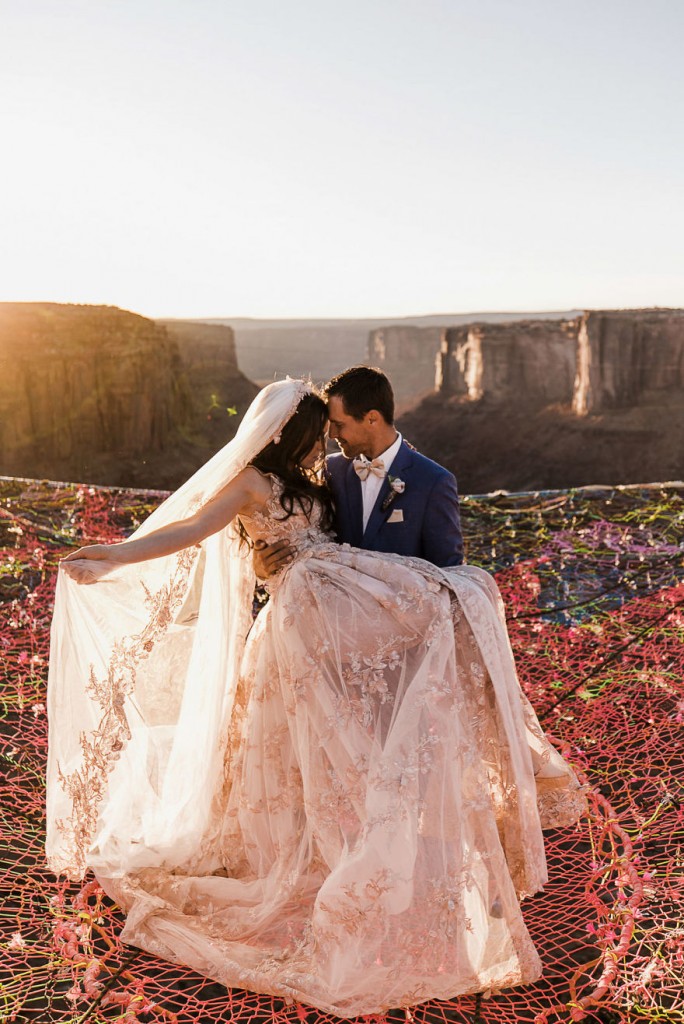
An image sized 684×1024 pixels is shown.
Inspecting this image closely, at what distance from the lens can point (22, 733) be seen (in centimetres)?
543

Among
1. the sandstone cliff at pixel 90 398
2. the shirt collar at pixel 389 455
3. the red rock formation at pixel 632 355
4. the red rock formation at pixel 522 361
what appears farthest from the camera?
the red rock formation at pixel 522 361

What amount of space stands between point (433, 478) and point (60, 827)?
205 centimetres

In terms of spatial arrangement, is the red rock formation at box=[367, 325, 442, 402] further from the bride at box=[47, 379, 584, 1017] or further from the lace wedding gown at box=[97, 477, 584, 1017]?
the lace wedding gown at box=[97, 477, 584, 1017]

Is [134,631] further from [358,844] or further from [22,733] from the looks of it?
[22,733]

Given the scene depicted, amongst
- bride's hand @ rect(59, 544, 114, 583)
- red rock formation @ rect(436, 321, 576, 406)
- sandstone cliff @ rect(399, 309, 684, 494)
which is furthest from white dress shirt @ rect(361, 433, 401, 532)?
red rock formation @ rect(436, 321, 576, 406)

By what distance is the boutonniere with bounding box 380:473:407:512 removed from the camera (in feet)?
11.6

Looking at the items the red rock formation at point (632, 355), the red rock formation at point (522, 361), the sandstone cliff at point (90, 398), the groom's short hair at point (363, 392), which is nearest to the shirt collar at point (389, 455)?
the groom's short hair at point (363, 392)

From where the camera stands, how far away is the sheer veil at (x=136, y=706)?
3699mm

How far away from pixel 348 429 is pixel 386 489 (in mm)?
275

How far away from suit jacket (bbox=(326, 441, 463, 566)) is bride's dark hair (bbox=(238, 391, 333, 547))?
0.78 feet

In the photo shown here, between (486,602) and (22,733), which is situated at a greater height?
(486,602)

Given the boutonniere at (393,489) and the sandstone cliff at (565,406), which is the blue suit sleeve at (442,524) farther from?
the sandstone cliff at (565,406)

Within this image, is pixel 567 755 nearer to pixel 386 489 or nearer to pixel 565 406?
pixel 386 489

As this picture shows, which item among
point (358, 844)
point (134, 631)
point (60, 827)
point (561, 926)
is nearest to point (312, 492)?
point (134, 631)
